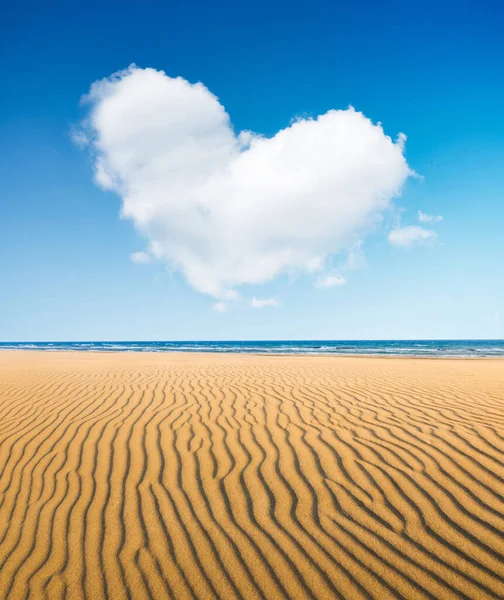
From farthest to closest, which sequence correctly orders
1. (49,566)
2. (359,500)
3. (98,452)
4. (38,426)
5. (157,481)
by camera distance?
(38,426) < (98,452) < (157,481) < (359,500) < (49,566)

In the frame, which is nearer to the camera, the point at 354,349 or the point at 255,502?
the point at 255,502

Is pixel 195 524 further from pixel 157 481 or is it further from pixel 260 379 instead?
pixel 260 379

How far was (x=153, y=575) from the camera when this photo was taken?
8.20 ft

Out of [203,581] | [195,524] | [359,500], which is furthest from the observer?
[359,500]

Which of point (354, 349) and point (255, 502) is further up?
point (354, 349)

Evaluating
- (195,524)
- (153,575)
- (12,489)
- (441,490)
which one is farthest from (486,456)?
(12,489)

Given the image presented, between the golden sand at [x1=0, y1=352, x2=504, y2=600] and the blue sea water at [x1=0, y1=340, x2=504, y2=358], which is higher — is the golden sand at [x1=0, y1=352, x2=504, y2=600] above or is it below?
below

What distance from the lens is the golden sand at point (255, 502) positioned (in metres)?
2.42

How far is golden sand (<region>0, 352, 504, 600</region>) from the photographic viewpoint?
7.95ft

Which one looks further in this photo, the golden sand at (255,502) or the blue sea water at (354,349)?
the blue sea water at (354,349)

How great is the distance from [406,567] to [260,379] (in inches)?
291

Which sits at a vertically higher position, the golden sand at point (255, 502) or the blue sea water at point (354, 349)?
the blue sea water at point (354, 349)

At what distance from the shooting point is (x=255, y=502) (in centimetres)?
329

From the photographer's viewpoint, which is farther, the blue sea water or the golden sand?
the blue sea water
